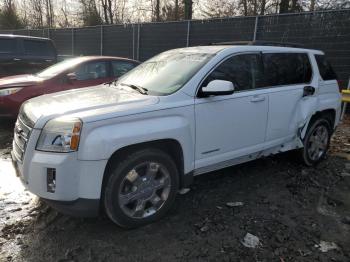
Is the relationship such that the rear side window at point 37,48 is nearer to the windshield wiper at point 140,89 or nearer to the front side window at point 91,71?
the front side window at point 91,71

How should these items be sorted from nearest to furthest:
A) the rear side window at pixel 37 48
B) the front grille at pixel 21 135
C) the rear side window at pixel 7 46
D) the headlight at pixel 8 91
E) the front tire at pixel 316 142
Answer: the front grille at pixel 21 135, the front tire at pixel 316 142, the headlight at pixel 8 91, the rear side window at pixel 7 46, the rear side window at pixel 37 48

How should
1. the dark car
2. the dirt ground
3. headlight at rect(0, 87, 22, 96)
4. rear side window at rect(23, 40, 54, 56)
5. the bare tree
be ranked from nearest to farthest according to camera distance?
the dirt ground, headlight at rect(0, 87, 22, 96), the dark car, rear side window at rect(23, 40, 54, 56), the bare tree

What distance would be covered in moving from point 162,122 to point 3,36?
29.9 feet

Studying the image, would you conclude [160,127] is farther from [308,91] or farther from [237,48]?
[308,91]

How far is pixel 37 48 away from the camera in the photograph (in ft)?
35.8

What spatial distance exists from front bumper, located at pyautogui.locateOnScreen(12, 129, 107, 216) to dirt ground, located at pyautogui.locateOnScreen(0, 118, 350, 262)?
42cm

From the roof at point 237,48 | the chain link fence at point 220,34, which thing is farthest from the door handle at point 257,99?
the chain link fence at point 220,34

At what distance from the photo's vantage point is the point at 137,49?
14.8 m

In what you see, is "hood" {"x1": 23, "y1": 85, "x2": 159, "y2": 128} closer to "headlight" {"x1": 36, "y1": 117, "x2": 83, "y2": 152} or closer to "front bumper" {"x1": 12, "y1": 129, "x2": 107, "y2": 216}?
"headlight" {"x1": 36, "y1": 117, "x2": 83, "y2": 152}

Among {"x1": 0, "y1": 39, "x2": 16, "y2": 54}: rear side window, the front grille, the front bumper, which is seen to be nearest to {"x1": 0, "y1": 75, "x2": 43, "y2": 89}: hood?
the front grille

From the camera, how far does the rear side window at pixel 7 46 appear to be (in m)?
10.2

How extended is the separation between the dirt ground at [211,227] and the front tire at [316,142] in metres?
0.53

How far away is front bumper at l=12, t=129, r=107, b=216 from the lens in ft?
9.45

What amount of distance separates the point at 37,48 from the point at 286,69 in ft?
28.7
